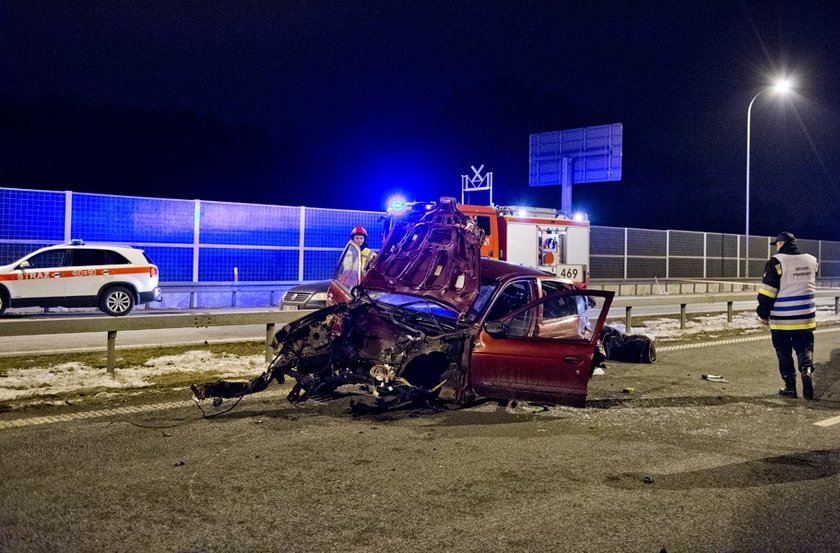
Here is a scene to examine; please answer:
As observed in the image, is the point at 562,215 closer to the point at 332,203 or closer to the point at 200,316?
the point at 200,316

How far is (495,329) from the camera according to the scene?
6809 millimetres

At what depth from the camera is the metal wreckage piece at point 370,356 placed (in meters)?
6.77

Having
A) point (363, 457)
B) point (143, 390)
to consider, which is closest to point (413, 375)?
point (363, 457)

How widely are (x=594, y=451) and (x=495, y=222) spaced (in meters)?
14.2

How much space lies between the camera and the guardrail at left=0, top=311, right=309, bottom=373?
841 cm

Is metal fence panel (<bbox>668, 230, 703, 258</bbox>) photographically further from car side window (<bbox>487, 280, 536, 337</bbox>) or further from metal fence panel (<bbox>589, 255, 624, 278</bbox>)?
car side window (<bbox>487, 280, 536, 337</bbox>)

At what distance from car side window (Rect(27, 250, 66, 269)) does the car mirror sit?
13489 millimetres

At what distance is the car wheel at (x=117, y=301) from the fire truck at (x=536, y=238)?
26.9ft

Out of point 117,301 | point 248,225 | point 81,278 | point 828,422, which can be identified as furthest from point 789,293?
point 248,225

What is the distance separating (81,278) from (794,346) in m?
14.8

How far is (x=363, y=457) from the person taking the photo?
5.53 m

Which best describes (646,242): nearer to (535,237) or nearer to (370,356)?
(535,237)

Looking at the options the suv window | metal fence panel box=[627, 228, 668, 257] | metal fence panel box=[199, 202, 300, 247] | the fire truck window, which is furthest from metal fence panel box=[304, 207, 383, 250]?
metal fence panel box=[627, 228, 668, 257]

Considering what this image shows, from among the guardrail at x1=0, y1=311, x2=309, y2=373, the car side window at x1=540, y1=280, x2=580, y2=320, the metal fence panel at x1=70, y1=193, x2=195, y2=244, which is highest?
the metal fence panel at x1=70, y1=193, x2=195, y2=244
